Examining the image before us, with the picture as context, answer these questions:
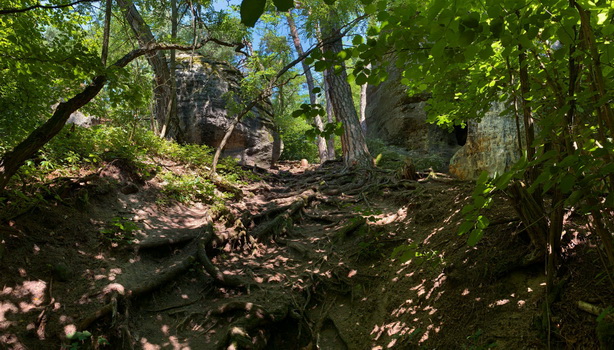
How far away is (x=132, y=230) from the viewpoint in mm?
5055

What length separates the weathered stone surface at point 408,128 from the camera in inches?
431

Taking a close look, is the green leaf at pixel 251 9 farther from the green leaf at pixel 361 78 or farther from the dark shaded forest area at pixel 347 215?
the green leaf at pixel 361 78

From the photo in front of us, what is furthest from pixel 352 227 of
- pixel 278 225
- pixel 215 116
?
pixel 215 116

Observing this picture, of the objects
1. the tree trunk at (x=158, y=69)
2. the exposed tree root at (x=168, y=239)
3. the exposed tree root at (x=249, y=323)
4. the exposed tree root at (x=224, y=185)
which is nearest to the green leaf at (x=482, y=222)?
the exposed tree root at (x=249, y=323)

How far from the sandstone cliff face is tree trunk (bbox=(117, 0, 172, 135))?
797 cm

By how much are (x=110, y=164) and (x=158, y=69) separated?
545cm

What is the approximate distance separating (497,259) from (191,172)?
764 centimetres

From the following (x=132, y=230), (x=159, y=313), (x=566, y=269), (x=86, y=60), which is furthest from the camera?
(x=132, y=230)

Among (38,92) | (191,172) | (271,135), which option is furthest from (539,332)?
(271,135)

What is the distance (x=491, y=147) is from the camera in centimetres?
639

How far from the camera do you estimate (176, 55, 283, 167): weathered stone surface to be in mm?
12742

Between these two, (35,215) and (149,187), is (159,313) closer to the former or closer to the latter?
(35,215)

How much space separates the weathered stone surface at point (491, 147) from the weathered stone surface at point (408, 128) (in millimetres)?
2152

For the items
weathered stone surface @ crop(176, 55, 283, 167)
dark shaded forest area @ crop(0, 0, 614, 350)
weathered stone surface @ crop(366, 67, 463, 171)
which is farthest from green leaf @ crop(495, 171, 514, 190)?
weathered stone surface @ crop(176, 55, 283, 167)
